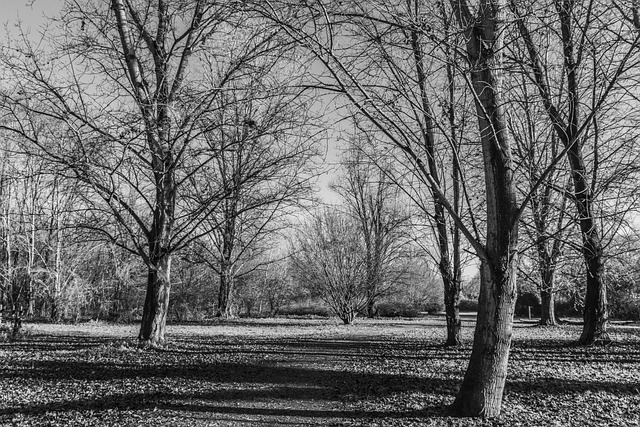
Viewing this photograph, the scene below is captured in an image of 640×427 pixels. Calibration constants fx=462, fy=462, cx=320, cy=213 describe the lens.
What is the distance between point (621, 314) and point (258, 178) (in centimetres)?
2450

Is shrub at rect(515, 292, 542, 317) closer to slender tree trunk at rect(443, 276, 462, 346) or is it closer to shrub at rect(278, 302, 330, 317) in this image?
shrub at rect(278, 302, 330, 317)

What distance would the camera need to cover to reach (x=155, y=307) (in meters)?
10.1

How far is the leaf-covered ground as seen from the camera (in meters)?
5.26

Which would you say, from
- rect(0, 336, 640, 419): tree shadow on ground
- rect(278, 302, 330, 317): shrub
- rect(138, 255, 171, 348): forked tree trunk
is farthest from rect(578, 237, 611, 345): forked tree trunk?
rect(278, 302, 330, 317): shrub

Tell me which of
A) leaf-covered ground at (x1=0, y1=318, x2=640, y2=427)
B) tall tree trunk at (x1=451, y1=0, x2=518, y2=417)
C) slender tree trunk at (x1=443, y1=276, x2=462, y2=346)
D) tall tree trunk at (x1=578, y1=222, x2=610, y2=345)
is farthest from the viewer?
tall tree trunk at (x1=578, y1=222, x2=610, y2=345)

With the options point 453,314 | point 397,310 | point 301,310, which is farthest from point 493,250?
point 301,310

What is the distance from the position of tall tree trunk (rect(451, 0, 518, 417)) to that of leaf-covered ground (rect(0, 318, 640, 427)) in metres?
0.34

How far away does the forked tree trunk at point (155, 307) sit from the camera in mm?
10062

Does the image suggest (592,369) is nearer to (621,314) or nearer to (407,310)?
(621,314)

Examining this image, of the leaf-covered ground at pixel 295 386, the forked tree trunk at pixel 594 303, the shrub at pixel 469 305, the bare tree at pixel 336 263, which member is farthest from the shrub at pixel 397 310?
the leaf-covered ground at pixel 295 386

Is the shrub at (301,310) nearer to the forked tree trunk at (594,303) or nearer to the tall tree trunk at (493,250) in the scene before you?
the forked tree trunk at (594,303)

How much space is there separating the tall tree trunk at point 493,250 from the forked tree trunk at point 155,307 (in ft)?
23.0

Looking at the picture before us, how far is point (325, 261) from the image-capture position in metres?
21.0

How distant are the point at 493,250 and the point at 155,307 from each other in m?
7.57
